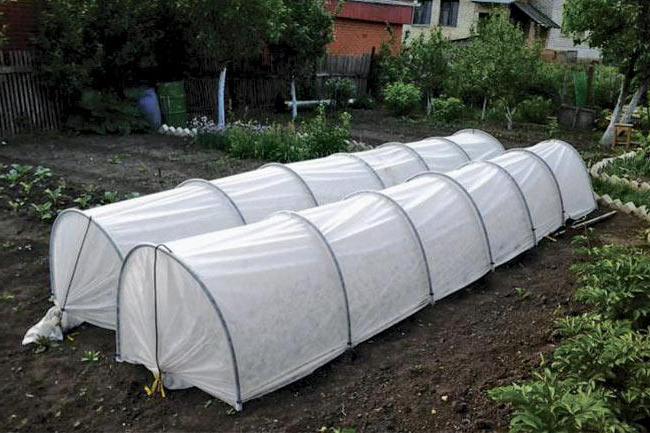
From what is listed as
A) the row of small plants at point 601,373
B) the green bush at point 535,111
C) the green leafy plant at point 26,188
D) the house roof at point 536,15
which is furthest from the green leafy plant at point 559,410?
the house roof at point 536,15

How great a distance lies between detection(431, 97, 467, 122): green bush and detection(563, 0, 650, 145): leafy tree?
5162 mm

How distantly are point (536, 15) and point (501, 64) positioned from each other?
27.9 meters

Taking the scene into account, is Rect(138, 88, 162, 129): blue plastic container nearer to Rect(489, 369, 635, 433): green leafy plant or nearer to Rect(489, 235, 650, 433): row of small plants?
Rect(489, 235, 650, 433): row of small plants

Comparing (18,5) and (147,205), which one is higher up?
(18,5)

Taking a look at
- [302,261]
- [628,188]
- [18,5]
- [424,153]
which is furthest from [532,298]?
[18,5]

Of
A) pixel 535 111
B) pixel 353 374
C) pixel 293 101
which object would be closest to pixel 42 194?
pixel 353 374

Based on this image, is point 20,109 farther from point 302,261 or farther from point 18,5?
point 302,261

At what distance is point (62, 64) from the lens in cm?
1595

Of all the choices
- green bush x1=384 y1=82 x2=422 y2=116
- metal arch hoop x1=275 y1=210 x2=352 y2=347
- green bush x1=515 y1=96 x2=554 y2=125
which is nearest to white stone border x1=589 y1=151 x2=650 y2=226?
metal arch hoop x1=275 y1=210 x2=352 y2=347

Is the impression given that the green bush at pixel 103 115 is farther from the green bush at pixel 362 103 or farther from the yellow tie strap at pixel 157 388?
the yellow tie strap at pixel 157 388

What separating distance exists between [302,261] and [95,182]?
24.1 feet

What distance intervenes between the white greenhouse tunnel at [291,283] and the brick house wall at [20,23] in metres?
12.7

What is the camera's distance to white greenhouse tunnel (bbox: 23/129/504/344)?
22.9 feet

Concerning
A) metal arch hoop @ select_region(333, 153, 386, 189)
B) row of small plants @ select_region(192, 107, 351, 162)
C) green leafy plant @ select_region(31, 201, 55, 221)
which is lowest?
green leafy plant @ select_region(31, 201, 55, 221)
